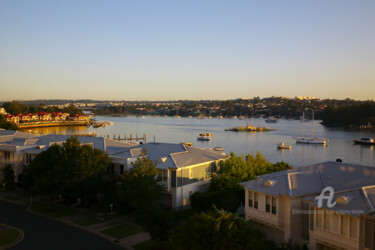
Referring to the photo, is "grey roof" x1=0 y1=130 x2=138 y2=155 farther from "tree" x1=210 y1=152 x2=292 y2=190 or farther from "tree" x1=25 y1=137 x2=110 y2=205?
"tree" x1=210 y1=152 x2=292 y2=190

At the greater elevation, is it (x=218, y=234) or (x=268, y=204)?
(x=218, y=234)

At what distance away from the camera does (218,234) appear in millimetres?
12359

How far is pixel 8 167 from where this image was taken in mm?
29406

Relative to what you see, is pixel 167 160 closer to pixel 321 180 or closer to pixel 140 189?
pixel 140 189

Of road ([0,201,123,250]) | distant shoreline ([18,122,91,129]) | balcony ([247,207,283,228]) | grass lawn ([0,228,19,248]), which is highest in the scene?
balcony ([247,207,283,228])

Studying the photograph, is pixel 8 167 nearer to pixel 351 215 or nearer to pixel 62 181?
pixel 62 181

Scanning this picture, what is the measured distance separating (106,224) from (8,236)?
16.8 feet

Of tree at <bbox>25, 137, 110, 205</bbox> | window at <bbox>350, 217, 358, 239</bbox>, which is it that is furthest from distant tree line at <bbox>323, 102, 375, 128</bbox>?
window at <bbox>350, 217, 358, 239</bbox>

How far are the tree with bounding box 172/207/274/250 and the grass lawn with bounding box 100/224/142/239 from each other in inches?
273

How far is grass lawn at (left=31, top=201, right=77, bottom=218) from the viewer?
22.7 m

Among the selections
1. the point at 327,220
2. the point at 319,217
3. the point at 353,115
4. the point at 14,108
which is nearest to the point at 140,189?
the point at 319,217

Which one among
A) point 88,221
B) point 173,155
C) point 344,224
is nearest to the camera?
point 344,224

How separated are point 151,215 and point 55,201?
12.2 meters

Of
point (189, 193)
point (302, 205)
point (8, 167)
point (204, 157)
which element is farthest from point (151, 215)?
point (8, 167)
